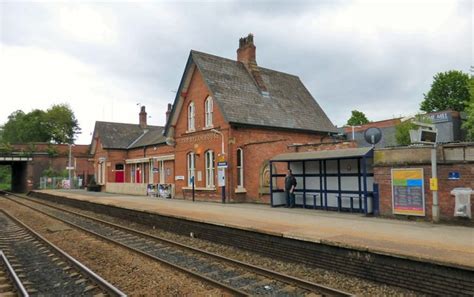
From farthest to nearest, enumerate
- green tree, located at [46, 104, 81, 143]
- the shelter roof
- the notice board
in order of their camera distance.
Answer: green tree, located at [46, 104, 81, 143], the shelter roof, the notice board

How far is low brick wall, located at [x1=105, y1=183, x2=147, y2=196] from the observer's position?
30953 millimetres

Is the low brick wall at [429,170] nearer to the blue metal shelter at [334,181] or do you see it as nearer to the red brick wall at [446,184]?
the red brick wall at [446,184]

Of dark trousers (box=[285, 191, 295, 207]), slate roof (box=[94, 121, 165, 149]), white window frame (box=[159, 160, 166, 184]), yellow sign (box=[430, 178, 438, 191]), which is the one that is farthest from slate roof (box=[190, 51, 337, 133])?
slate roof (box=[94, 121, 165, 149])

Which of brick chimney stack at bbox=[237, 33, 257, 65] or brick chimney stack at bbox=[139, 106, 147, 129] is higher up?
brick chimney stack at bbox=[237, 33, 257, 65]

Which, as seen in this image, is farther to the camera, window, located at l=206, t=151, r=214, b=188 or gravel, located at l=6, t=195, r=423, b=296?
window, located at l=206, t=151, r=214, b=188

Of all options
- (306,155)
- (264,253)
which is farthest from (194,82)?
(264,253)

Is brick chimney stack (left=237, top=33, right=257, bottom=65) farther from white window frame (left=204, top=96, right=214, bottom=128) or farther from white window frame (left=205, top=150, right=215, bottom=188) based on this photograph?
white window frame (left=205, top=150, right=215, bottom=188)

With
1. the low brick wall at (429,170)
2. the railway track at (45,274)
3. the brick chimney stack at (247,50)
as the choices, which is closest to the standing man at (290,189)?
the low brick wall at (429,170)

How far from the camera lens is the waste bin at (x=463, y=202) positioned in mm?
10539

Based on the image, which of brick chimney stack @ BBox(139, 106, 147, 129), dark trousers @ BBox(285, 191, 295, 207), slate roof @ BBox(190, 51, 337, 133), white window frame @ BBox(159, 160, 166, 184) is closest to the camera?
dark trousers @ BBox(285, 191, 295, 207)

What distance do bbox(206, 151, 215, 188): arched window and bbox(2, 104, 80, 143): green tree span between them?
6968cm

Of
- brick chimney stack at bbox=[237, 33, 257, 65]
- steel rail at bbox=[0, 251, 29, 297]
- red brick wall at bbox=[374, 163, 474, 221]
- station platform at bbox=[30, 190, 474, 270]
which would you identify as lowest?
steel rail at bbox=[0, 251, 29, 297]

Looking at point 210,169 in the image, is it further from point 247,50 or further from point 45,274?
point 45,274

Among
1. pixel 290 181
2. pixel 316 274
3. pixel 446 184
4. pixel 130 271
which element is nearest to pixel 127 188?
pixel 290 181
